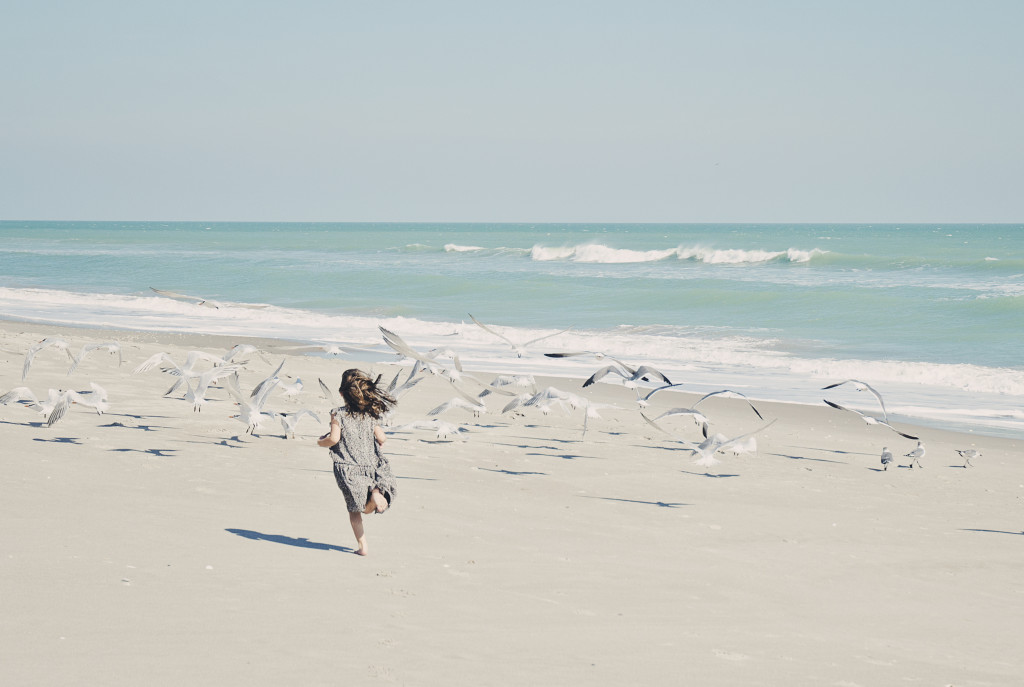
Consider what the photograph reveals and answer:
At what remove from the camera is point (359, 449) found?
489cm

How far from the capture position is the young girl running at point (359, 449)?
4.82m

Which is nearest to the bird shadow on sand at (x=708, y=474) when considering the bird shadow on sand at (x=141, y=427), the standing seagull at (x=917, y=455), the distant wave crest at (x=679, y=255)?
the standing seagull at (x=917, y=455)

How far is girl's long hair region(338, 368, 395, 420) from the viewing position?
190 inches

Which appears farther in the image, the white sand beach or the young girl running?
the young girl running

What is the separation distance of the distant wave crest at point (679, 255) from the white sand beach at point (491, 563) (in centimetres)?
4802

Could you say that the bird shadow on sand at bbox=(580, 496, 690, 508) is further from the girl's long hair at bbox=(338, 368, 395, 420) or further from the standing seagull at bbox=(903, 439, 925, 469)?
the standing seagull at bbox=(903, 439, 925, 469)

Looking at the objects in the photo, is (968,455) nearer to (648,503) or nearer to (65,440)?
(648,503)

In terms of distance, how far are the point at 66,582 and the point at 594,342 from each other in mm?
16700

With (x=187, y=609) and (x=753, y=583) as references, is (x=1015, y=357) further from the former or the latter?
(x=187, y=609)

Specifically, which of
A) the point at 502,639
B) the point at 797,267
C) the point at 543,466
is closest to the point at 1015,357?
the point at 543,466

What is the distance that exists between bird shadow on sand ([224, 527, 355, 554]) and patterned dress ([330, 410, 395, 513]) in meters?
0.24

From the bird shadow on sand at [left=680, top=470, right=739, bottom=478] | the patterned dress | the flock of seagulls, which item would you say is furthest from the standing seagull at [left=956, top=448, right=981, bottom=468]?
the patterned dress

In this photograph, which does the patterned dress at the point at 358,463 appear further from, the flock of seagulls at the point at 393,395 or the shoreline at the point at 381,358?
the shoreline at the point at 381,358

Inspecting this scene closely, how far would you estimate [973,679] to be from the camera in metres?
3.87
